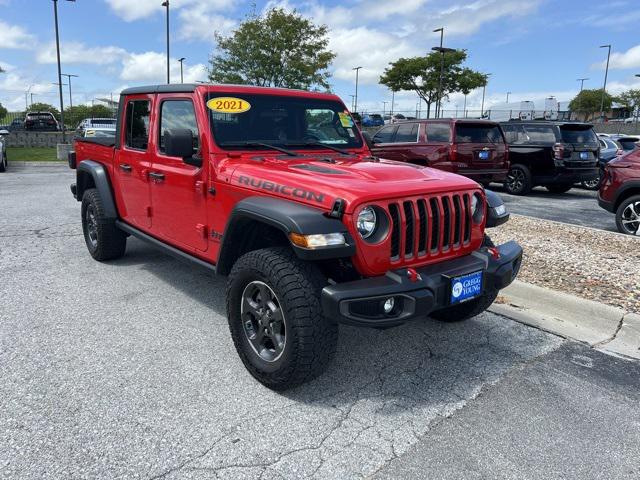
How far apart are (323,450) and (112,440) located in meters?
1.06

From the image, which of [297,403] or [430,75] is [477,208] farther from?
[430,75]

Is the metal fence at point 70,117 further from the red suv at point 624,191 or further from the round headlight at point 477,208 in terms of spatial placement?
the round headlight at point 477,208

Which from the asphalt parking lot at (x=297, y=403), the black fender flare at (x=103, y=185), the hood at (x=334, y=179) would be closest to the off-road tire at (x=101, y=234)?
the black fender flare at (x=103, y=185)

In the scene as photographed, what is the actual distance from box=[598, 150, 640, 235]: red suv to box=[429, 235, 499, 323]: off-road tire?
16.1ft

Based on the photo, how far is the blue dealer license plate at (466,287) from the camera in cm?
300

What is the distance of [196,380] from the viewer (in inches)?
126

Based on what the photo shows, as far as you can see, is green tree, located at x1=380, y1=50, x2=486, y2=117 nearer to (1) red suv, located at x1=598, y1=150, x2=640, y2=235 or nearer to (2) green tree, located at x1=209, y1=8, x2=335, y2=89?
(2) green tree, located at x1=209, y1=8, x2=335, y2=89

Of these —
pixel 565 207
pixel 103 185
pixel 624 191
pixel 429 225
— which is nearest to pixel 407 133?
pixel 565 207

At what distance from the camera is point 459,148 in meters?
10.3

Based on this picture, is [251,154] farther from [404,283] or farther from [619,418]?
[619,418]

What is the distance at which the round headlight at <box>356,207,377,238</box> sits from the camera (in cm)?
286

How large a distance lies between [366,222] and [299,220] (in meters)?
0.39

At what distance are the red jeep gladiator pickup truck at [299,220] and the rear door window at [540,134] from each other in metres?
8.70

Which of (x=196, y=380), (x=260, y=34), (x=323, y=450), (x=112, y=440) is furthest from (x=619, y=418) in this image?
(x=260, y=34)
